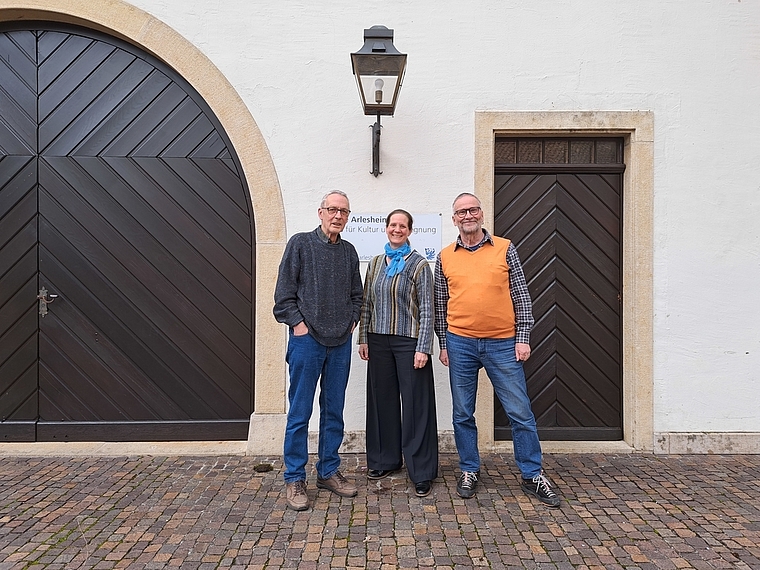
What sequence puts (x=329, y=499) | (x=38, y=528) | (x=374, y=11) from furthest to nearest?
(x=374, y=11) < (x=329, y=499) < (x=38, y=528)

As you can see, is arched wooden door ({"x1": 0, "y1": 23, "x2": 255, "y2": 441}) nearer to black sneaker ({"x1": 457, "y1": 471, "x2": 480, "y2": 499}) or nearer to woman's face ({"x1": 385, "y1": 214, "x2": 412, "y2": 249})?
woman's face ({"x1": 385, "y1": 214, "x2": 412, "y2": 249})

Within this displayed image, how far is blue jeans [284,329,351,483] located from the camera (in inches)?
134

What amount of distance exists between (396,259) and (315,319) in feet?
2.29

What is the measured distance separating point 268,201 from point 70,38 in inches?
89.4

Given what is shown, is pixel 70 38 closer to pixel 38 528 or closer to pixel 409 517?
pixel 38 528

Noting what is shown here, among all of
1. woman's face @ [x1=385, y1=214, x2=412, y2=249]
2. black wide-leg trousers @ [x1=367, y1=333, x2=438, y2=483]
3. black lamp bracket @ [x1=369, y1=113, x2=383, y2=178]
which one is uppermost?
black lamp bracket @ [x1=369, y1=113, x2=383, y2=178]

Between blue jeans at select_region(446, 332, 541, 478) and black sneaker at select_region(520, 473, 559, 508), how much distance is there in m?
0.05

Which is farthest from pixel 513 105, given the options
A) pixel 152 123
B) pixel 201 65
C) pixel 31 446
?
pixel 31 446

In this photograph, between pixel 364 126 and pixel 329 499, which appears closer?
pixel 329 499

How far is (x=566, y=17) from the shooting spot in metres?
4.31

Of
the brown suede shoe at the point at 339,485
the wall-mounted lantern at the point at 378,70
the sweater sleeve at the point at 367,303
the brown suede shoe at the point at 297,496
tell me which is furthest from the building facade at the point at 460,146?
the brown suede shoe at the point at 297,496

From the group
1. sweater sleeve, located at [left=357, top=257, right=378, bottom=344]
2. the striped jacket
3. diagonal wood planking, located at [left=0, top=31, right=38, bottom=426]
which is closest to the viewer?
the striped jacket

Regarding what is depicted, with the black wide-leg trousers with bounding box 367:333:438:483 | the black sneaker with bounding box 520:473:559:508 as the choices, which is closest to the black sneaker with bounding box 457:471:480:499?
the black wide-leg trousers with bounding box 367:333:438:483

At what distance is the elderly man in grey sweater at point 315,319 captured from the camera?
3348 millimetres
